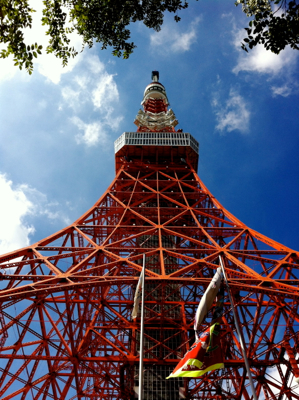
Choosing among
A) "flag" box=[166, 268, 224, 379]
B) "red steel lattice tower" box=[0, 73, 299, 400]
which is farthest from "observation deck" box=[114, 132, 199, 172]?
"flag" box=[166, 268, 224, 379]

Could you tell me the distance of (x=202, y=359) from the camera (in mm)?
9406

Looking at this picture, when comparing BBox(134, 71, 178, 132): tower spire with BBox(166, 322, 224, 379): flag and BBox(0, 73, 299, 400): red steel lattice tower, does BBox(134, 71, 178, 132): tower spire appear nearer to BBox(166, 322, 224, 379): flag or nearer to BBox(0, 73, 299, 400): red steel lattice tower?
BBox(0, 73, 299, 400): red steel lattice tower

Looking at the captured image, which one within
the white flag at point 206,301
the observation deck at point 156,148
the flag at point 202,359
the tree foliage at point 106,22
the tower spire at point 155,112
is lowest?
the flag at point 202,359

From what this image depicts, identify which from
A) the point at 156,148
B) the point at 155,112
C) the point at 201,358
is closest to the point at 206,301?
the point at 201,358

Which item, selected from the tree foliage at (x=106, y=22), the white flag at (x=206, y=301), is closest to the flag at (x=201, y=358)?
the white flag at (x=206, y=301)

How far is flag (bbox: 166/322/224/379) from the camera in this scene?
925 cm

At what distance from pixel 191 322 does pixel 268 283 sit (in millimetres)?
6419

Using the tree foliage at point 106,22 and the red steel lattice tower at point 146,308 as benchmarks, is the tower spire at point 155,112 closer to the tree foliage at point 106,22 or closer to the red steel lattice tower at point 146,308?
the red steel lattice tower at point 146,308

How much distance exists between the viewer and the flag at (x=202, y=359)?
9.25m

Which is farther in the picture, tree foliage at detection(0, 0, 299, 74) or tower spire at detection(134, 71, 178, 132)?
tower spire at detection(134, 71, 178, 132)

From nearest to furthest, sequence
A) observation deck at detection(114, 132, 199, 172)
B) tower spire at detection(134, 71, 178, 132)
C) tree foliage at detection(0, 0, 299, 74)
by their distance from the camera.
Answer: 1. tree foliage at detection(0, 0, 299, 74)
2. observation deck at detection(114, 132, 199, 172)
3. tower spire at detection(134, 71, 178, 132)

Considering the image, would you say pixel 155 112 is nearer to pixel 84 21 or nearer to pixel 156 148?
pixel 156 148

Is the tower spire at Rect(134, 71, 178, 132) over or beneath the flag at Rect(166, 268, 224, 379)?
over

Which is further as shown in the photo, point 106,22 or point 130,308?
point 130,308
